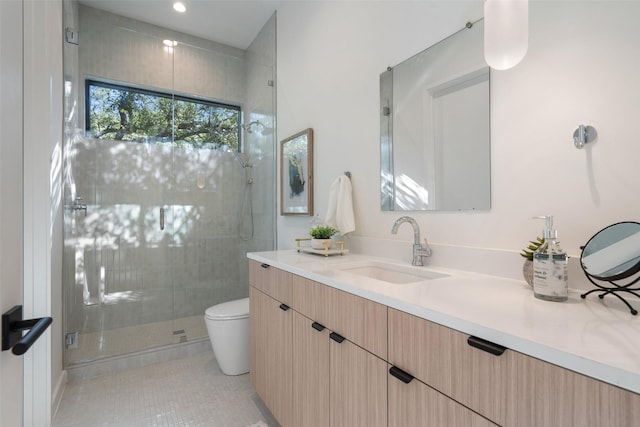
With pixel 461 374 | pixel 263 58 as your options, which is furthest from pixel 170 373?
pixel 263 58

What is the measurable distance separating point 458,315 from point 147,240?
2887 millimetres

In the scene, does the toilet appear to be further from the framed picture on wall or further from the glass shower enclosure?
the framed picture on wall

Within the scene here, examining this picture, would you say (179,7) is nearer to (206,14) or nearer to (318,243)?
(206,14)

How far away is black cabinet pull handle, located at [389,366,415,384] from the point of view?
785 mm

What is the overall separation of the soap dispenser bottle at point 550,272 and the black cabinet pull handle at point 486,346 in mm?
337

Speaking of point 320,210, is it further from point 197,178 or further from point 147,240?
point 147,240

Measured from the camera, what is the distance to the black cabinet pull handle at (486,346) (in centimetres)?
59

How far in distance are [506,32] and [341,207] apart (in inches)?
44.6

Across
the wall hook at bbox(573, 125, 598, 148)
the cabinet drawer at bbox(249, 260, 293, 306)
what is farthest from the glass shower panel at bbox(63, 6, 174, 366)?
the wall hook at bbox(573, 125, 598, 148)

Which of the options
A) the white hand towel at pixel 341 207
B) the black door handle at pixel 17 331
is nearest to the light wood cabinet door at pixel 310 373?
the white hand towel at pixel 341 207

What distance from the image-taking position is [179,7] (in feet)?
9.09

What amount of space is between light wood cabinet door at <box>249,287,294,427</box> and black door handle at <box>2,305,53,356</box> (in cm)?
92

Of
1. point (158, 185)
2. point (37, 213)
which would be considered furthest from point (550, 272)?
point (158, 185)

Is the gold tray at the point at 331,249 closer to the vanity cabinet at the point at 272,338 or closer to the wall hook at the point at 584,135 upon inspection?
the vanity cabinet at the point at 272,338
